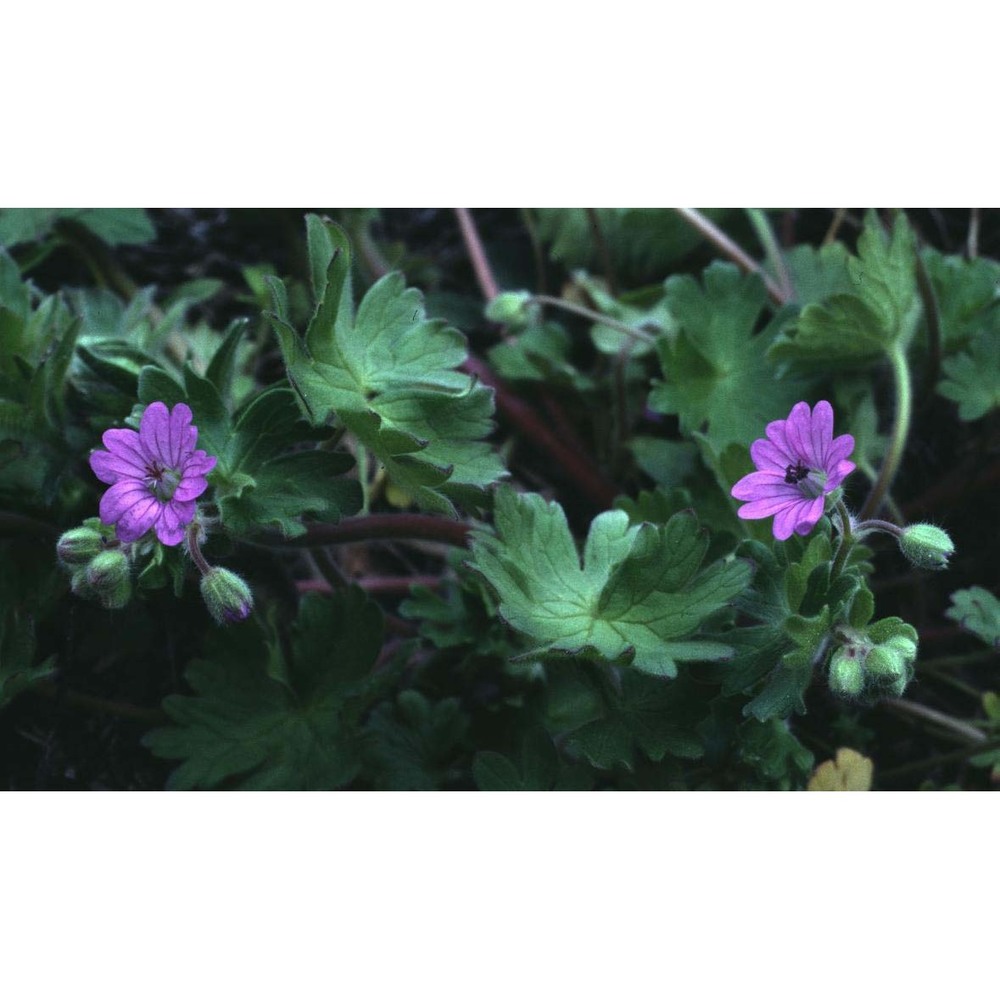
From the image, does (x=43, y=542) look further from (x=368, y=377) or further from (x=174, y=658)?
(x=368, y=377)

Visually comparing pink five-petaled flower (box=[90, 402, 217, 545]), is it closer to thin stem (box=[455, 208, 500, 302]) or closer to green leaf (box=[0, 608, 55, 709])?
green leaf (box=[0, 608, 55, 709])

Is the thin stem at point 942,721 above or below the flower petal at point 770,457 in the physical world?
below

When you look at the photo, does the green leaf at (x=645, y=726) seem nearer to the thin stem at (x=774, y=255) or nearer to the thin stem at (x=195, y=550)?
the thin stem at (x=195, y=550)

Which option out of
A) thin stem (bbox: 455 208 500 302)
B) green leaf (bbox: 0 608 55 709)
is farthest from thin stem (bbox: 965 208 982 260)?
green leaf (bbox: 0 608 55 709)

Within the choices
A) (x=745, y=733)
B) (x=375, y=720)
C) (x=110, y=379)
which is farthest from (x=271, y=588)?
(x=745, y=733)

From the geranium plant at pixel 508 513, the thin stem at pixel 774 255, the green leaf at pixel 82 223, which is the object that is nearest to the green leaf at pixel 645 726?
the geranium plant at pixel 508 513

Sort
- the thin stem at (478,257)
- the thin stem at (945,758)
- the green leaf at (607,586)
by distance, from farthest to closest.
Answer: the thin stem at (478,257)
the thin stem at (945,758)
the green leaf at (607,586)

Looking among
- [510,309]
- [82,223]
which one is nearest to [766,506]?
[510,309]
